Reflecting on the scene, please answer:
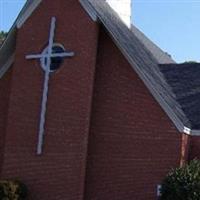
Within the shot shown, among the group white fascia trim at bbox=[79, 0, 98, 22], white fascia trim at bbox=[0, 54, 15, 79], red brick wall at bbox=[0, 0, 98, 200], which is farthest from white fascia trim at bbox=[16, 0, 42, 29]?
white fascia trim at bbox=[0, 54, 15, 79]

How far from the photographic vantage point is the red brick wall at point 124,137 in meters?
16.6

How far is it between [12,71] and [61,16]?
2.74m

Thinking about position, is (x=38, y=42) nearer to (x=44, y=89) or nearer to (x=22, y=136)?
(x=44, y=89)

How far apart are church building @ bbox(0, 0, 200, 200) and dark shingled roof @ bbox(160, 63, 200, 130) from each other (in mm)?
70

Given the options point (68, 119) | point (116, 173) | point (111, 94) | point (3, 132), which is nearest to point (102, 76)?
point (111, 94)

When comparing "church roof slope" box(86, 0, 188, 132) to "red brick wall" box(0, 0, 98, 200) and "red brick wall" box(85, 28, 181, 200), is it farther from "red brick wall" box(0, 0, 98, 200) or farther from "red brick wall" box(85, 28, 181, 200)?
"red brick wall" box(0, 0, 98, 200)

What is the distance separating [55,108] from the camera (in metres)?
17.7

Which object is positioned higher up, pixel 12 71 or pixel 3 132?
pixel 12 71

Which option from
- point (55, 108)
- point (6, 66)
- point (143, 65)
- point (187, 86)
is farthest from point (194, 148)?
point (6, 66)

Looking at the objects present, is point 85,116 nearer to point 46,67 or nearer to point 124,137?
point 124,137

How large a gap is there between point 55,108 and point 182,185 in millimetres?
5202

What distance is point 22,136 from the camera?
1798 cm

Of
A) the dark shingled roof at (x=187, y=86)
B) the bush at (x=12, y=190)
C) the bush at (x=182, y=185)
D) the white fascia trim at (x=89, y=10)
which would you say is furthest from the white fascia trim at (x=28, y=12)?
the bush at (x=182, y=185)

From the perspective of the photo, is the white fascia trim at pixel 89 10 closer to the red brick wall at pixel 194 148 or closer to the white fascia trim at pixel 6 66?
the white fascia trim at pixel 6 66
